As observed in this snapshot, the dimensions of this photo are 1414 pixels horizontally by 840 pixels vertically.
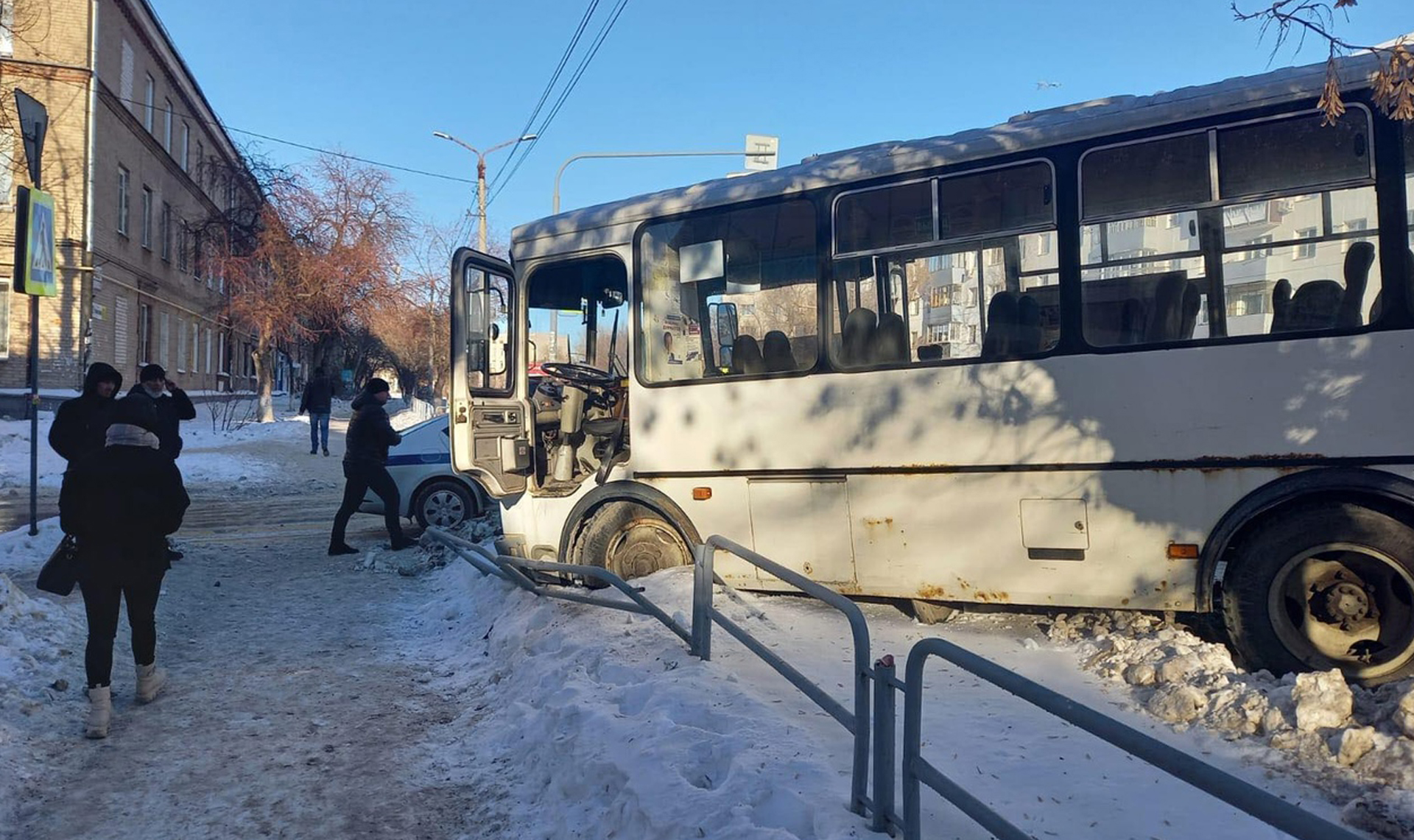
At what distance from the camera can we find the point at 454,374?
672 centimetres

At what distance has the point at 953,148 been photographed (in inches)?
214

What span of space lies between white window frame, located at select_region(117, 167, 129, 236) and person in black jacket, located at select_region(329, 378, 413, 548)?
842 inches

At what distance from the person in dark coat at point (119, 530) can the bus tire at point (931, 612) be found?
14.8 feet

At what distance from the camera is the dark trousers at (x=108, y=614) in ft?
15.3

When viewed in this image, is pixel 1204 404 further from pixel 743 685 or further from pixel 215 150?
pixel 215 150

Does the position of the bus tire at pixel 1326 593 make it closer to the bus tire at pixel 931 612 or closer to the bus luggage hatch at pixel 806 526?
the bus tire at pixel 931 612

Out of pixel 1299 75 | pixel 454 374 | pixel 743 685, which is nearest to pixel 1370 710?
pixel 743 685

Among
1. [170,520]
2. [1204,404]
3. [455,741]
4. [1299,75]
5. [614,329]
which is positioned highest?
[1299,75]

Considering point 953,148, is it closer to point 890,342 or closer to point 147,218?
point 890,342

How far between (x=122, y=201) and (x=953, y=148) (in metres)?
28.6

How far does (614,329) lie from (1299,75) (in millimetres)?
4624

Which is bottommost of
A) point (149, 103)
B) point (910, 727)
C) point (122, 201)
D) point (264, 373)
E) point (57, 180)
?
point (910, 727)

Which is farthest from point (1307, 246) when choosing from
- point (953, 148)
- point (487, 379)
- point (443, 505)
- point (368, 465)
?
point (443, 505)

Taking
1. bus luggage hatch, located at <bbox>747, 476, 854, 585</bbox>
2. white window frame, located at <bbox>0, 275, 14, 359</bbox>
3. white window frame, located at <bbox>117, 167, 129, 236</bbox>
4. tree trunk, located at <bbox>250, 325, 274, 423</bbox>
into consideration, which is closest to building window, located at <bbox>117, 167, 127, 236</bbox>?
white window frame, located at <bbox>117, 167, 129, 236</bbox>
